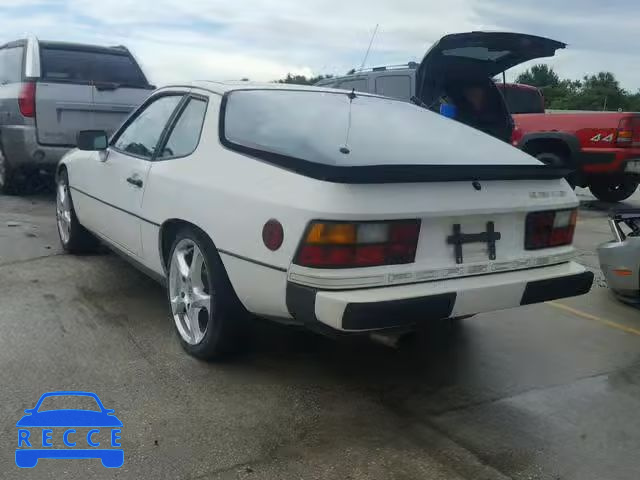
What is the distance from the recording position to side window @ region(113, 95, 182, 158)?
13.6 ft

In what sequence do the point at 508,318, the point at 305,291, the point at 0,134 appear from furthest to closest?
the point at 0,134, the point at 508,318, the point at 305,291

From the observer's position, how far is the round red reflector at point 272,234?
9.42ft

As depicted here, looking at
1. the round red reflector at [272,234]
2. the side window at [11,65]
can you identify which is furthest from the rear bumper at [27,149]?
the round red reflector at [272,234]

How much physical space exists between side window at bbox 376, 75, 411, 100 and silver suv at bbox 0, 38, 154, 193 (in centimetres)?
342

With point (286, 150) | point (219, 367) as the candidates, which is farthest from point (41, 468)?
point (286, 150)

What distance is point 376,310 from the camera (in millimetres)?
2736

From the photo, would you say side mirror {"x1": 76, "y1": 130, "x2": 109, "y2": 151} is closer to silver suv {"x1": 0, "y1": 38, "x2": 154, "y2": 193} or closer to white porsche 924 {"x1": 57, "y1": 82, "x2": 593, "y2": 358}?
white porsche 924 {"x1": 57, "y1": 82, "x2": 593, "y2": 358}

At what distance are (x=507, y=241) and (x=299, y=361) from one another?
1.29 m

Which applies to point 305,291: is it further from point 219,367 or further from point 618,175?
point 618,175

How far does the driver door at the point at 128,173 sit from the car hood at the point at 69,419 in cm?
136

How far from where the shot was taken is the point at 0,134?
8188 millimetres

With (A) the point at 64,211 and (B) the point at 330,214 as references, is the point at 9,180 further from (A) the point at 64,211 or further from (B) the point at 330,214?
(B) the point at 330,214

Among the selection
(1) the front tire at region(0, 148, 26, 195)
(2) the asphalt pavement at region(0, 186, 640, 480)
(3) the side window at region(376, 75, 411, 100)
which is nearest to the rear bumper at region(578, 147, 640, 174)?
(3) the side window at region(376, 75, 411, 100)

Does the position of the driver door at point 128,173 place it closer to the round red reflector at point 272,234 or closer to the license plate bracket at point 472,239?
the round red reflector at point 272,234
